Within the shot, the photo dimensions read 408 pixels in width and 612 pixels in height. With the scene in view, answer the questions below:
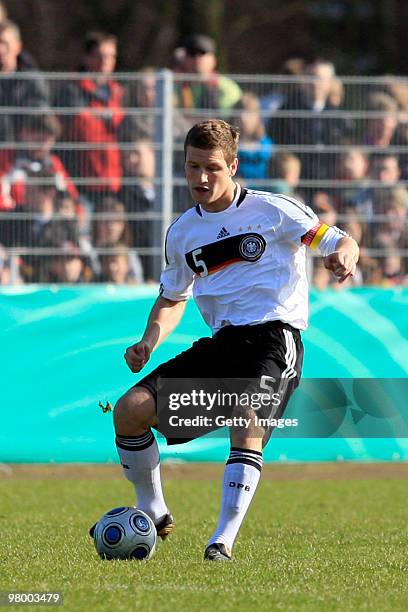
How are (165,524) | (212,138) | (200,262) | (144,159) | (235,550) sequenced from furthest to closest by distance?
(144,159) < (235,550) < (165,524) < (200,262) < (212,138)

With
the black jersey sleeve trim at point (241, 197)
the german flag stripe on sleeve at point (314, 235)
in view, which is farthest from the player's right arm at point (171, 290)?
the german flag stripe on sleeve at point (314, 235)

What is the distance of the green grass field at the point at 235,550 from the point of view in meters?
6.18

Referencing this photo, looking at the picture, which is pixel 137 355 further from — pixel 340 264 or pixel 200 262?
pixel 340 264

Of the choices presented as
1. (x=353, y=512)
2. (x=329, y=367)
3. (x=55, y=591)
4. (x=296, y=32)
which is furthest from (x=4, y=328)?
(x=296, y=32)

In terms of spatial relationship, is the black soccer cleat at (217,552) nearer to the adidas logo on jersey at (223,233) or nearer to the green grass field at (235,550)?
the green grass field at (235,550)

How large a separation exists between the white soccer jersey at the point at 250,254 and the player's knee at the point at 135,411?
0.54 m

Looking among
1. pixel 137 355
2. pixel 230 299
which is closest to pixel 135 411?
pixel 137 355

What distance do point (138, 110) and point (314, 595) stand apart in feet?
23.8

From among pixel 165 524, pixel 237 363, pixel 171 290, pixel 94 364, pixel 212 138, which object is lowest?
pixel 94 364

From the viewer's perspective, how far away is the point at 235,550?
25.8 ft

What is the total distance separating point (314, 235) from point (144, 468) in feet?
Answer: 4.99

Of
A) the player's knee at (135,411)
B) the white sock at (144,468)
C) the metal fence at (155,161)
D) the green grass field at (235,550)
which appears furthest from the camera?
the metal fence at (155,161)

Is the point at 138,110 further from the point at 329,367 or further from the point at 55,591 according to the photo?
the point at 55,591

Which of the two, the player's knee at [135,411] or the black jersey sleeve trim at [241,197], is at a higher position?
the black jersey sleeve trim at [241,197]
